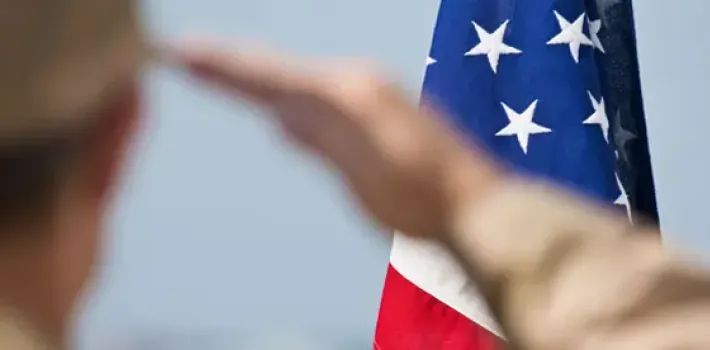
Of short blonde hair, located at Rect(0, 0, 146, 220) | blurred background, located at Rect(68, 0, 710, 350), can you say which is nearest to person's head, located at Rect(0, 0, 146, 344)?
short blonde hair, located at Rect(0, 0, 146, 220)

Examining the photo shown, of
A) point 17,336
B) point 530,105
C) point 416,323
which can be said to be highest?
point 17,336

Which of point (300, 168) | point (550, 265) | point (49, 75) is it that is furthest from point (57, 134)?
point (300, 168)

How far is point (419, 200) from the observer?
0.23 metres

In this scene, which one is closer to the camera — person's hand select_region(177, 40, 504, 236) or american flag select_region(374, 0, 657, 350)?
person's hand select_region(177, 40, 504, 236)

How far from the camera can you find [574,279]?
21cm

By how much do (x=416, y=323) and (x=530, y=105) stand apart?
10.8 inches

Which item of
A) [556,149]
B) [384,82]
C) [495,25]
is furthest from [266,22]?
[384,82]

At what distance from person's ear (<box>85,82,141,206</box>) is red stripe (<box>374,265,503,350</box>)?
78 centimetres

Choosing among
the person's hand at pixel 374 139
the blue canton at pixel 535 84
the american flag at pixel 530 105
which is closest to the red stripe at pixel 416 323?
the american flag at pixel 530 105

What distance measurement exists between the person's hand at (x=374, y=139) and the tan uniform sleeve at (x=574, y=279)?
10mm

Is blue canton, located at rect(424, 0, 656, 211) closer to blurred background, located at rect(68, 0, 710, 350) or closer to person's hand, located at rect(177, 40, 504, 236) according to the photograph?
blurred background, located at rect(68, 0, 710, 350)

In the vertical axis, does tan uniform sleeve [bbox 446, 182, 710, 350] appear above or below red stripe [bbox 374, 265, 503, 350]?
above

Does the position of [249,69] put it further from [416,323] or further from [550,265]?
[416,323]

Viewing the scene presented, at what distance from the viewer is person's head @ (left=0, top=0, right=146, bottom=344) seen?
15 cm
